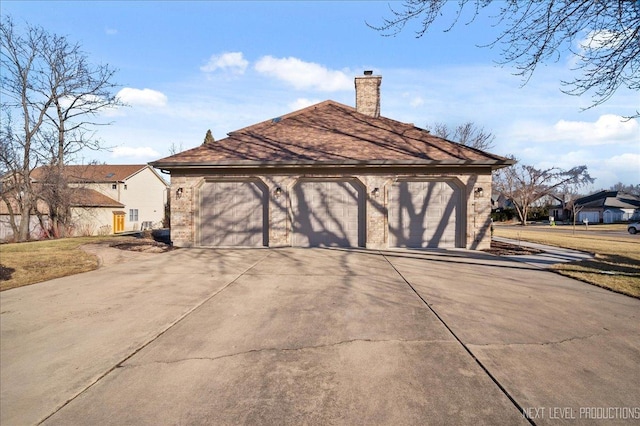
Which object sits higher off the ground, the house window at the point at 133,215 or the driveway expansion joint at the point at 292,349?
the house window at the point at 133,215

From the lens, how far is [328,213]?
508 inches

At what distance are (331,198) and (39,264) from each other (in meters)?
8.93

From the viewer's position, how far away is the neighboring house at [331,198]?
12.5m

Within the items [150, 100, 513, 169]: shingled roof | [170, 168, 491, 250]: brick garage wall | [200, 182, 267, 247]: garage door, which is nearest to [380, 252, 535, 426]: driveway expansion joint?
[170, 168, 491, 250]: brick garage wall

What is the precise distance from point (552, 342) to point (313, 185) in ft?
32.0

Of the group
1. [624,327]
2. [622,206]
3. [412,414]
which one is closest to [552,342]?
[624,327]

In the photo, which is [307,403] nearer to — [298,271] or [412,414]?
[412,414]

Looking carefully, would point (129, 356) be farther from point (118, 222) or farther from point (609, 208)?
point (609, 208)

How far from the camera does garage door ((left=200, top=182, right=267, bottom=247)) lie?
12969 mm

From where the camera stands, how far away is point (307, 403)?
2766mm

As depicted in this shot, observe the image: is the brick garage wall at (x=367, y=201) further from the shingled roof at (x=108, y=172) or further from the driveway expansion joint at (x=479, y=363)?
the shingled roof at (x=108, y=172)

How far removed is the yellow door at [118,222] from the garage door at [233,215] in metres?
25.2

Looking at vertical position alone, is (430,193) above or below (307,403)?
above

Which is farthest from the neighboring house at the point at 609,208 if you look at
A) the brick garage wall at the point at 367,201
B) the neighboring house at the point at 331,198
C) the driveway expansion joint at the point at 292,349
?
the driveway expansion joint at the point at 292,349
